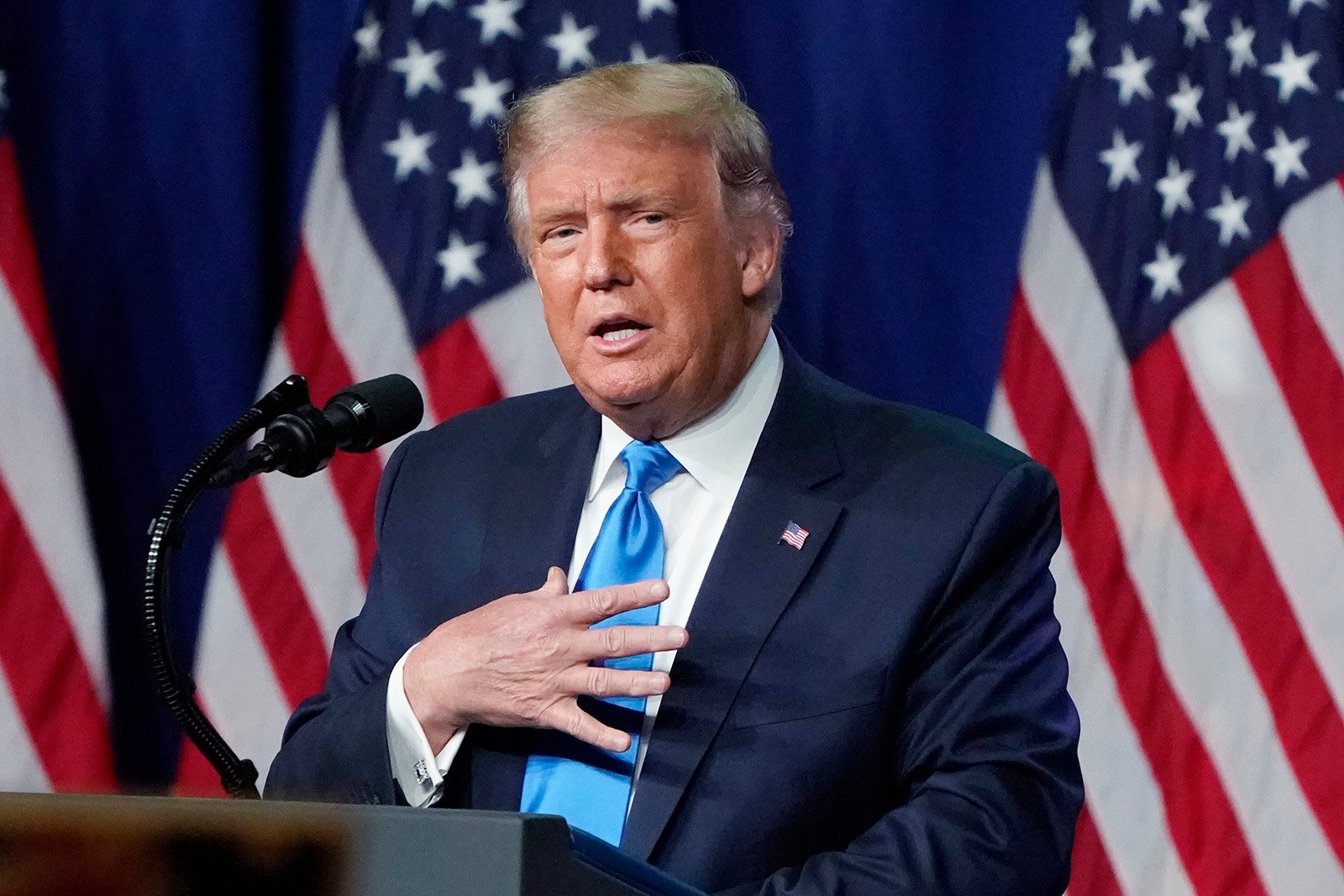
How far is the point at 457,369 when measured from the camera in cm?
295

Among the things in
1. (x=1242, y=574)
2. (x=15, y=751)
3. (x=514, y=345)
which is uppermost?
(x=514, y=345)

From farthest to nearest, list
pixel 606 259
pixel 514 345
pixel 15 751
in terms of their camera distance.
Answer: pixel 514 345
pixel 15 751
pixel 606 259

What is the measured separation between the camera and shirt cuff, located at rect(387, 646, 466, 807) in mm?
1706

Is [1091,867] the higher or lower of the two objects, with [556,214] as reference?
lower

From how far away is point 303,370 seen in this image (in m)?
2.92

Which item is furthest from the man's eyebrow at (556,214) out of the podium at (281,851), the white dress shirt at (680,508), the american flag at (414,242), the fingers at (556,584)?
the podium at (281,851)

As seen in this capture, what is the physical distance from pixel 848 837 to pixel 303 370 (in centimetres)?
159

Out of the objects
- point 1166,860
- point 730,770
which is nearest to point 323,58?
point 730,770

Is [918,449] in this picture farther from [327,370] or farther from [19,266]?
[19,266]

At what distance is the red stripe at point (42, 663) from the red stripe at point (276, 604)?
29 cm

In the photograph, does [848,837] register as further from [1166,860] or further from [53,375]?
[53,375]

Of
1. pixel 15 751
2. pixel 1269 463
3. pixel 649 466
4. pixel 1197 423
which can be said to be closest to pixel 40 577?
pixel 15 751

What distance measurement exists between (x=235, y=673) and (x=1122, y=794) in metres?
1.61

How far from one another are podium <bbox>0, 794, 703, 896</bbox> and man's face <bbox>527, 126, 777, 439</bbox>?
3.60ft
